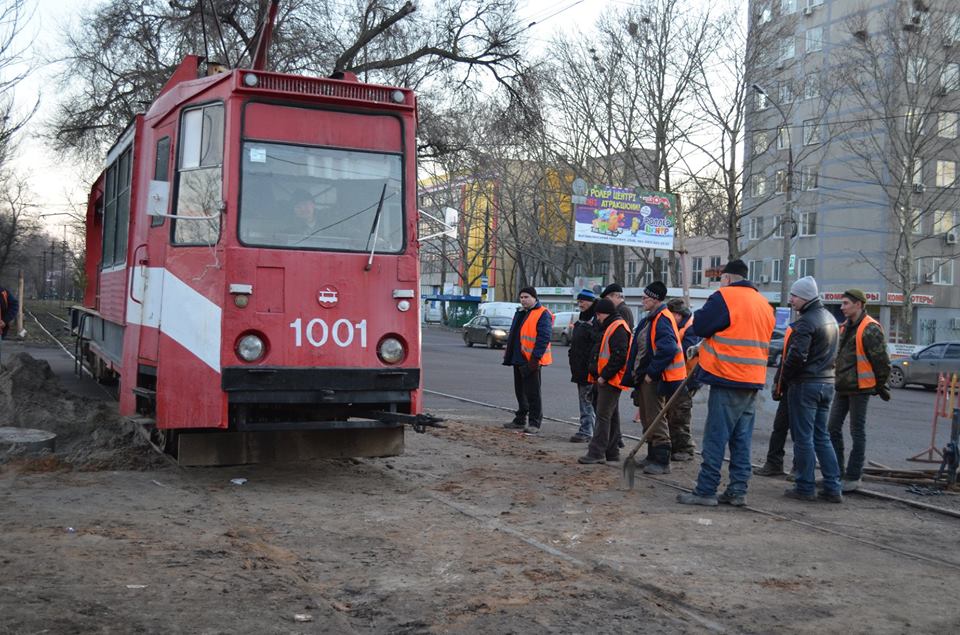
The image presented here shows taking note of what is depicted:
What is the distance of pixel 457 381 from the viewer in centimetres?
2195

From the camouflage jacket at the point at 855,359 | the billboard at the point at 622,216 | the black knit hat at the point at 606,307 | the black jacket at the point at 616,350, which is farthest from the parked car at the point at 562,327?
the camouflage jacket at the point at 855,359

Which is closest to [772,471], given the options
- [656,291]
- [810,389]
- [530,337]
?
[810,389]

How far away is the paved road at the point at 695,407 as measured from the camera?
12961mm

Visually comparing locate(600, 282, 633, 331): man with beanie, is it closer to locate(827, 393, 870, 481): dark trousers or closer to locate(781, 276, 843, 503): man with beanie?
locate(827, 393, 870, 481): dark trousers

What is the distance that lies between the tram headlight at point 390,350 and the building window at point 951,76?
34877mm

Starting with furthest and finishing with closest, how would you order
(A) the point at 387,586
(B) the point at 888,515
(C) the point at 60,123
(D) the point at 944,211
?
1. (D) the point at 944,211
2. (C) the point at 60,123
3. (B) the point at 888,515
4. (A) the point at 387,586

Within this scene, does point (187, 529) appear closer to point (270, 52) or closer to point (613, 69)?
point (270, 52)

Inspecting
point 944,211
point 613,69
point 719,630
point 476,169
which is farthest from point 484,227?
point 719,630

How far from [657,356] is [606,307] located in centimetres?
127

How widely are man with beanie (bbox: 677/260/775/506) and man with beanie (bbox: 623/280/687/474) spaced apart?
1337 millimetres

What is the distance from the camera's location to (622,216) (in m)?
35.6

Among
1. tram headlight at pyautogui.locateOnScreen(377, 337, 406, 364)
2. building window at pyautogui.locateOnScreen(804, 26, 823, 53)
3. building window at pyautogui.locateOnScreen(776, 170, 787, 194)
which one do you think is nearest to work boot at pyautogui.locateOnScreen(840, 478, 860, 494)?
tram headlight at pyautogui.locateOnScreen(377, 337, 406, 364)

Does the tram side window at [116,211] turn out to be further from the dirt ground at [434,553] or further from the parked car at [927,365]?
the parked car at [927,365]

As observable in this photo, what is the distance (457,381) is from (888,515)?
47.4ft
